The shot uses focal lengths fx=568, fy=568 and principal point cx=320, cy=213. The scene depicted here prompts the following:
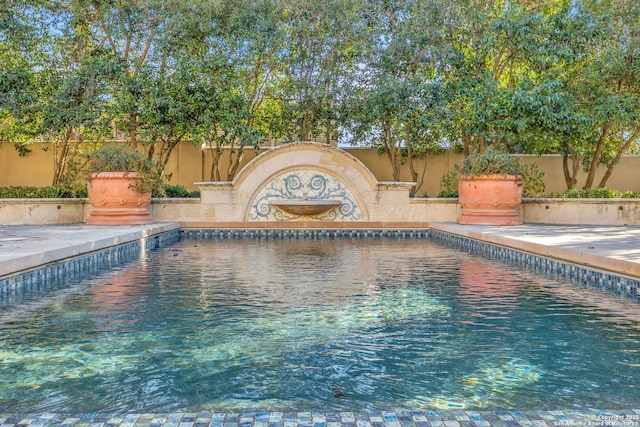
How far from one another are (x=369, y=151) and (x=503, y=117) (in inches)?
198

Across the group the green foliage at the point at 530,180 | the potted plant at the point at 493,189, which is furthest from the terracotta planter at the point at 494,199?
the green foliage at the point at 530,180

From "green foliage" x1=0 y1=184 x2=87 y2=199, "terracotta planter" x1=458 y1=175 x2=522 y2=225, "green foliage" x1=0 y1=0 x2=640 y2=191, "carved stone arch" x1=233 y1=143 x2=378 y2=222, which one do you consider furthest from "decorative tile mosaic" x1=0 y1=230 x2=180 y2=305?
"terracotta planter" x1=458 y1=175 x2=522 y2=225

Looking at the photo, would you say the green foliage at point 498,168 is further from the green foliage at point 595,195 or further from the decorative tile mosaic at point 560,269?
the decorative tile mosaic at point 560,269

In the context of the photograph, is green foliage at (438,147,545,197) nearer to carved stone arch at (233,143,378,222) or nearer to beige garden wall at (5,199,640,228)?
beige garden wall at (5,199,640,228)

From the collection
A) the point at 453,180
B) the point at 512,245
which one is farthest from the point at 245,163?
the point at 512,245

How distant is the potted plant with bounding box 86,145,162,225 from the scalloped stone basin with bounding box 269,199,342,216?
2.55 m

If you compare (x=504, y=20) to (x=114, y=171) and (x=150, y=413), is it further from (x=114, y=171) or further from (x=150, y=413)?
(x=150, y=413)

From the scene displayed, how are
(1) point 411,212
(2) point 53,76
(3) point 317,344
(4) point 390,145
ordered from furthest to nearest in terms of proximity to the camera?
(4) point 390,145 → (2) point 53,76 → (1) point 411,212 → (3) point 317,344

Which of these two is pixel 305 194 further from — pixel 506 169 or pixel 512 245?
pixel 512 245

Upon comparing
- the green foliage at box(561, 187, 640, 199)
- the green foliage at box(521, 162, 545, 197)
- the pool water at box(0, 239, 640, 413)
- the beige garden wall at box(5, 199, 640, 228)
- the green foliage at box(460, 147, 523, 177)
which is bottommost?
the pool water at box(0, 239, 640, 413)

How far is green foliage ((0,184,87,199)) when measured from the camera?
11398 millimetres

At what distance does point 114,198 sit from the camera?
34.8 feet

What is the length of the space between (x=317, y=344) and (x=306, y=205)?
314 inches

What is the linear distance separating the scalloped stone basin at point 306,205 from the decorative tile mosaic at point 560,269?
303cm
